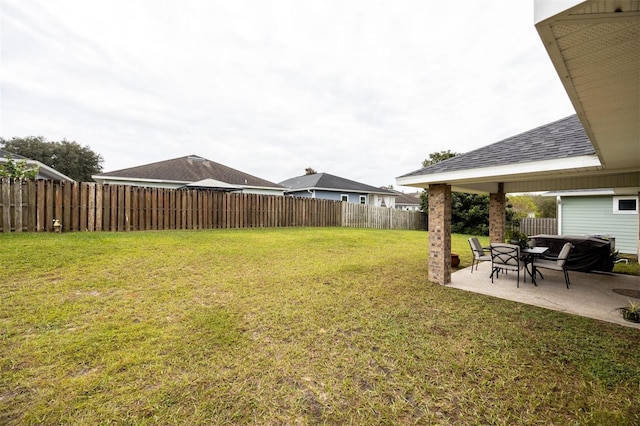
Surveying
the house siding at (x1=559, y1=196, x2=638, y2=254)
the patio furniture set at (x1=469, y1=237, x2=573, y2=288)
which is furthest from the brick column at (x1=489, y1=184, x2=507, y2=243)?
the house siding at (x1=559, y1=196, x2=638, y2=254)

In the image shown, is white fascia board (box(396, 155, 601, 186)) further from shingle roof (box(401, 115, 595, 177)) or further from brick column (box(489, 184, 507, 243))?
brick column (box(489, 184, 507, 243))

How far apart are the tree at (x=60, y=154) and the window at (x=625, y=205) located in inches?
1765

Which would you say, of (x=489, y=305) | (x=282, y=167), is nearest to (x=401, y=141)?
(x=282, y=167)

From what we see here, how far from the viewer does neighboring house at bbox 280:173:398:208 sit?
23938 millimetres

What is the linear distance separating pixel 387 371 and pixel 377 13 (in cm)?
974

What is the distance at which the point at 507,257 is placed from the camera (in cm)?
669

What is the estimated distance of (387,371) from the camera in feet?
9.33

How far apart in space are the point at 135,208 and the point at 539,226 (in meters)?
25.4

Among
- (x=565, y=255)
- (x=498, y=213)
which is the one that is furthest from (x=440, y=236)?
(x=498, y=213)

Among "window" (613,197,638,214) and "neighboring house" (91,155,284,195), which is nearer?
"window" (613,197,638,214)

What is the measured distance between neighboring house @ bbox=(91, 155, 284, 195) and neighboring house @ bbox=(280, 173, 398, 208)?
333 cm

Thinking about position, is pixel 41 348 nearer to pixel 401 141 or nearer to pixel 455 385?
pixel 455 385

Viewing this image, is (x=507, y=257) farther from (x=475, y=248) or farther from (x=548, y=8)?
(x=548, y=8)

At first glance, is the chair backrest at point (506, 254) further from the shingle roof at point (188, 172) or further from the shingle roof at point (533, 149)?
the shingle roof at point (188, 172)
